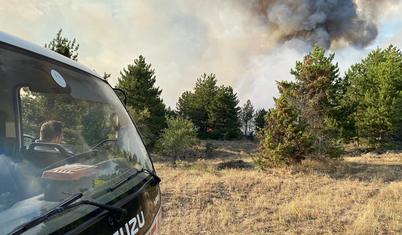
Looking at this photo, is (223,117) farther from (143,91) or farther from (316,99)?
(316,99)

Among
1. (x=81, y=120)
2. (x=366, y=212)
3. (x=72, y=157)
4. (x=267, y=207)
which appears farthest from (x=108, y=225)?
(x=366, y=212)

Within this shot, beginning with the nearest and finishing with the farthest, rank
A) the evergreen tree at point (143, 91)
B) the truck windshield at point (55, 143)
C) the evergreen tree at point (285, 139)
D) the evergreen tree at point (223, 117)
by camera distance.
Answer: the truck windshield at point (55, 143) < the evergreen tree at point (285, 139) < the evergreen tree at point (143, 91) < the evergreen tree at point (223, 117)

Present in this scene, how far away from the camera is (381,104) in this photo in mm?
21719

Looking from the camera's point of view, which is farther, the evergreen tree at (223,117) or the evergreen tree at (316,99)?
the evergreen tree at (223,117)

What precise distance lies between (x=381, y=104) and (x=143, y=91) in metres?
23.6

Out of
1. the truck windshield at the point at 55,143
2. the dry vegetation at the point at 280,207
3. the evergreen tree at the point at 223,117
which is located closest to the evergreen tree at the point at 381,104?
the dry vegetation at the point at 280,207

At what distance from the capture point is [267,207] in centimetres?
585

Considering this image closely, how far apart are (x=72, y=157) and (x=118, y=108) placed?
0.72 metres

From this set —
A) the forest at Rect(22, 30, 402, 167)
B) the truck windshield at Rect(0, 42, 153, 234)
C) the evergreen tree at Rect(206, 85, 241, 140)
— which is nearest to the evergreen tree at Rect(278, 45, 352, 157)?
the forest at Rect(22, 30, 402, 167)

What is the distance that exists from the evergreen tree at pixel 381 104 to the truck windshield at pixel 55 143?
80.3 feet

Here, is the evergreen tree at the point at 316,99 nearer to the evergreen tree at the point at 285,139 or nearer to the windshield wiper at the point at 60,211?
the evergreen tree at the point at 285,139

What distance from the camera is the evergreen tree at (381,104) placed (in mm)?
20891

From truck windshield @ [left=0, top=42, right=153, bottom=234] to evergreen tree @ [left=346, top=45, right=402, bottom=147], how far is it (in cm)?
2446

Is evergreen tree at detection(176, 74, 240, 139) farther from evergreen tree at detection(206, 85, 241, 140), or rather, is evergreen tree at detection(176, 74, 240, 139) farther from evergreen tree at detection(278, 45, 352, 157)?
evergreen tree at detection(278, 45, 352, 157)
